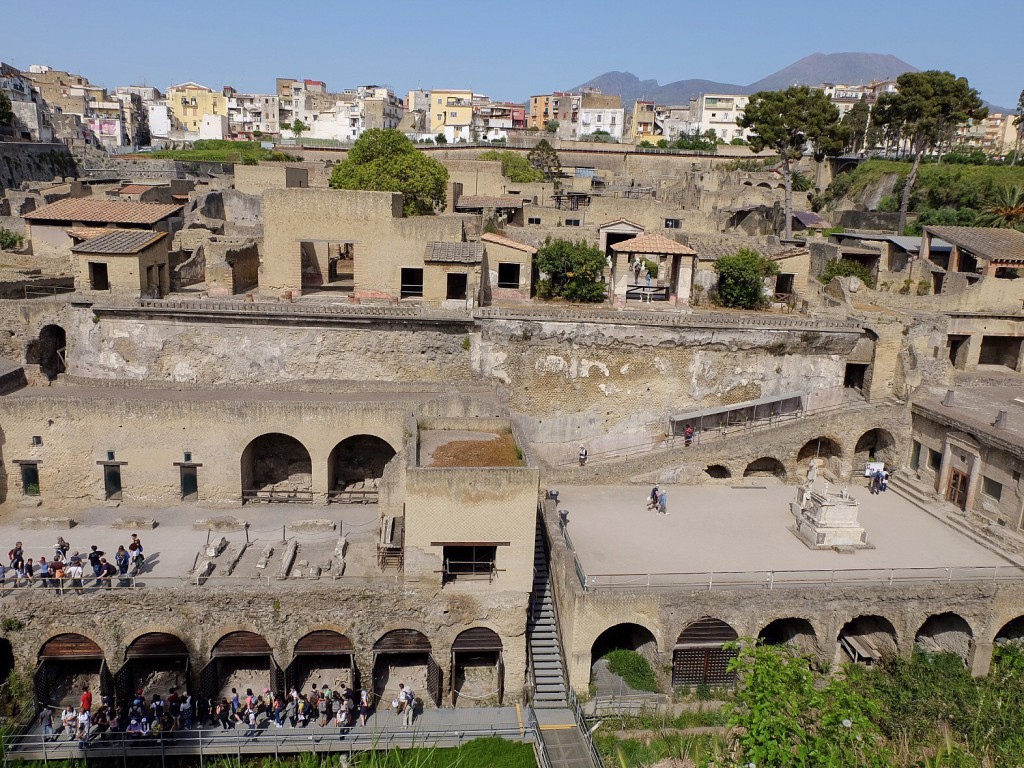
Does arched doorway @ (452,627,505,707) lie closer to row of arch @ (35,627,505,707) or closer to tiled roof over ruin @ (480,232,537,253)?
row of arch @ (35,627,505,707)

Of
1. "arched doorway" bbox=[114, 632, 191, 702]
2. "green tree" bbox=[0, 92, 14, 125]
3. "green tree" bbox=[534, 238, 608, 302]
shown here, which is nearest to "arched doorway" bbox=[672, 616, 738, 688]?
"arched doorway" bbox=[114, 632, 191, 702]

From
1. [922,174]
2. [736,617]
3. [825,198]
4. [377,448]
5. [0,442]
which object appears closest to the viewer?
[736,617]

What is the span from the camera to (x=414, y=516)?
19484 mm

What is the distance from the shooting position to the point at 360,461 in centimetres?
2858

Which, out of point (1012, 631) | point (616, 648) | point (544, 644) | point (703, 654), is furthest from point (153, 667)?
point (1012, 631)

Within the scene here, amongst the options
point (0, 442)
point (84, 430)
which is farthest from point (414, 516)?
point (0, 442)

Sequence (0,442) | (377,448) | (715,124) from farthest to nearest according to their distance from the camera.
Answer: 1. (715,124)
2. (377,448)
3. (0,442)

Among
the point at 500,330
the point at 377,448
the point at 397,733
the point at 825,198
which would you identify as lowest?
the point at 397,733

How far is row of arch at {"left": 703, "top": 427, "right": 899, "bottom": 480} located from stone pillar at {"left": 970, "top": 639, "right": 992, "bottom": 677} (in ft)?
28.6

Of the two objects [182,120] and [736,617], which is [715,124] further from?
[736,617]

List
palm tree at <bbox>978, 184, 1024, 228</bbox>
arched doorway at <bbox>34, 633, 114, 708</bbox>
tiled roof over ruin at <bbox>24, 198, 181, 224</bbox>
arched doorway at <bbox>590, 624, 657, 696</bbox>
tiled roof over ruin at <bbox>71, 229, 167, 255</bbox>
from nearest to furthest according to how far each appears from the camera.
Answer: arched doorway at <bbox>34, 633, 114, 708</bbox>
arched doorway at <bbox>590, 624, 657, 696</bbox>
tiled roof over ruin at <bbox>71, 229, 167, 255</bbox>
tiled roof over ruin at <bbox>24, 198, 181, 224</bbox>
palm tree at <bbox>978, 184, 1024, 228</bbox>

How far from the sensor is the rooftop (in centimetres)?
2277

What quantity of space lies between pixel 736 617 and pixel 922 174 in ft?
166

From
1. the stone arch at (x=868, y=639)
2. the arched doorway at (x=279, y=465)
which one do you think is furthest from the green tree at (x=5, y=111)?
the stone arch at (x=868, y=639)
